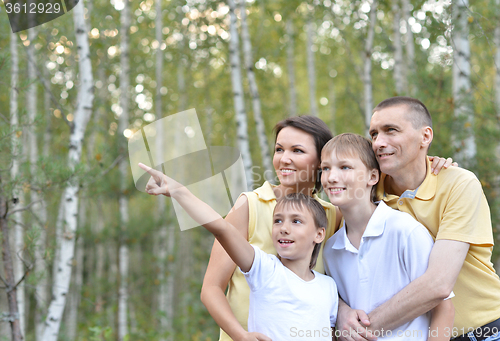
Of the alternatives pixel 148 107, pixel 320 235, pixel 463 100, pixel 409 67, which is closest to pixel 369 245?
pixel 320 235

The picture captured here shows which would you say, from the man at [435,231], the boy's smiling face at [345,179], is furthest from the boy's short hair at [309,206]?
the man at [435,231]

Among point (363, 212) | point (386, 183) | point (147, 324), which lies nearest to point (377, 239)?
point (363, 212)

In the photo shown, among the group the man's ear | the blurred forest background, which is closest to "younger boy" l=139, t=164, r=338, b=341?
the man's ear

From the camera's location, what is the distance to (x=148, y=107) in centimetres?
1039

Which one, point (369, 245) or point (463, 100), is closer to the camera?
point (369, 245)

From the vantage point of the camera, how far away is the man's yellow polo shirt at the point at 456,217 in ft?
6.16

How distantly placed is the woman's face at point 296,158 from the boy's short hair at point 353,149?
14 cm

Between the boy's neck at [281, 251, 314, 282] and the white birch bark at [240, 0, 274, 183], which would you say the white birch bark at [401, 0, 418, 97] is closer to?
the white birch bark at [240, 0, 274, 183]

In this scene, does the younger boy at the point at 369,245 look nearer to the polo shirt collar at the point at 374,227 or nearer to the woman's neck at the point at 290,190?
the polo shirt collar at the point at 374,227

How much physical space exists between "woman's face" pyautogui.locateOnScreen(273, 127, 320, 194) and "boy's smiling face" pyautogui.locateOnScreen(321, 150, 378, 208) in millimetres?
165

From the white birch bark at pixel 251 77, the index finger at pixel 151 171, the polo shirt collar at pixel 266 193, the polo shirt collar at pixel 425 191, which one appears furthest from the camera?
the white birch bark at pixel 251 77

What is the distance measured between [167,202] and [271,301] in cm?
863

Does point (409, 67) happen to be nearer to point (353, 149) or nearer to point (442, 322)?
point (353, 149)

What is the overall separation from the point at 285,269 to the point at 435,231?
0.75m
